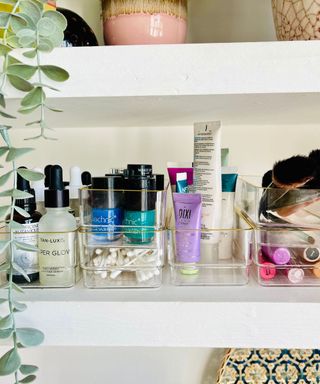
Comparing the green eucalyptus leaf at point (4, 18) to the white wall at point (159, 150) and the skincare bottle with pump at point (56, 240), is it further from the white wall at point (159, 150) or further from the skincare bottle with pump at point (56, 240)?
the white wall at point (159, 150)

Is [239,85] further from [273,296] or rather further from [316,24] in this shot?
[273,296]

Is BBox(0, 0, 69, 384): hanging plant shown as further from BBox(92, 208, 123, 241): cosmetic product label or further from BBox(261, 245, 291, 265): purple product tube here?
BBox(261, 245, 291, 265): purple product tube

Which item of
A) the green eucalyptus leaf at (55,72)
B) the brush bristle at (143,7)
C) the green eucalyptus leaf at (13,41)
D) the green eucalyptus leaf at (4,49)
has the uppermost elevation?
the brush bristle at (143,7)

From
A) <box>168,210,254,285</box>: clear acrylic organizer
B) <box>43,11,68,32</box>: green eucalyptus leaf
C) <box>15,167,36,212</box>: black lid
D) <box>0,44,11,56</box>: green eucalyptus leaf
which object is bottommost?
<box>168,210,254,285</box>: clear acrylic organizer

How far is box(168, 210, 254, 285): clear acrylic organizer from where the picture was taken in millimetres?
433

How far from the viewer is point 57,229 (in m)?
0.44

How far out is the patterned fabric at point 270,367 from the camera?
0.60 metres

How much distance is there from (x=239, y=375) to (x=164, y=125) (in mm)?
426

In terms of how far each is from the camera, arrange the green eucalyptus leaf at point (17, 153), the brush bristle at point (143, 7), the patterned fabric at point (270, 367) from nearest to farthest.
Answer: the green eucalyptus leaf at point (17, 153) → the brush bristle at point (143, 7) → the patterned fabric at point (270, 367)

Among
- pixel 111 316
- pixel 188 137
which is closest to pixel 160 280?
pixel 111 316

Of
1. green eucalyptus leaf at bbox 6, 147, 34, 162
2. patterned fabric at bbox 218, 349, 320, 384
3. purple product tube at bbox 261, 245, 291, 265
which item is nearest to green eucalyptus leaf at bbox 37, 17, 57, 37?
green eucalyptus leaf at bbox 6, 147, 34, 162

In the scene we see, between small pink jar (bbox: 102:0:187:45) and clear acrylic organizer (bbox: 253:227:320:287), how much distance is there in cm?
25

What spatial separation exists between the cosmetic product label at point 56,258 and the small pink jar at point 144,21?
240 mm

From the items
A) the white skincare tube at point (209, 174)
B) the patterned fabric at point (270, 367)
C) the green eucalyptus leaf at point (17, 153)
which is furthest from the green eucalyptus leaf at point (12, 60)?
the patterned fabric at point (270, 367)
